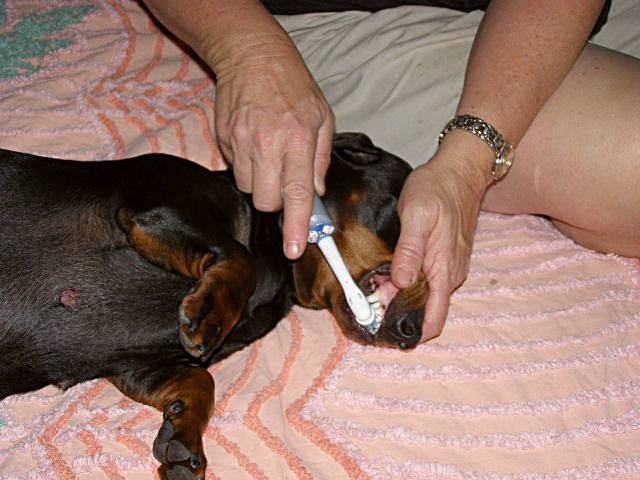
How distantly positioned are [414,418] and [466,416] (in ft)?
0.47

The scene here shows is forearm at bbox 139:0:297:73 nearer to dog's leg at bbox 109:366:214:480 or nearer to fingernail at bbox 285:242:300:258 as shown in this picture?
fingernail at bbox 285:242:300:258

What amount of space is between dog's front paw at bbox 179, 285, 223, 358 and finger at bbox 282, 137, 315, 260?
25 centimetres

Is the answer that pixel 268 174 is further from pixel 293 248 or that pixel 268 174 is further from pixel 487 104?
pixel 487 104

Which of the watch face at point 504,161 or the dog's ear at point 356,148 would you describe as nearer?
the watch face at point 504,161

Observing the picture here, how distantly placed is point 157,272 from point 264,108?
57 centimetres

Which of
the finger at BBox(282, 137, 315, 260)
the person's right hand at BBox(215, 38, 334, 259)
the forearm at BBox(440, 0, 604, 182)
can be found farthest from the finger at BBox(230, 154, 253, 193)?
the forearm at BBox(440, 0, 604, 182)

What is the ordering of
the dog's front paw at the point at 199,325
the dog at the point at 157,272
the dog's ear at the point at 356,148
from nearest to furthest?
the dog's front paw at the point at 199,325 → the dog at the point at 157,272 → the dog's ear at the point at 356,148


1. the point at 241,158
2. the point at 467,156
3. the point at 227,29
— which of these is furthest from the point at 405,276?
the point at 227,29

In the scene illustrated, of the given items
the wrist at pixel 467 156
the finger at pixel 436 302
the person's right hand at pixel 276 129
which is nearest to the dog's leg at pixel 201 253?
the person's right hand at pixel 276 129

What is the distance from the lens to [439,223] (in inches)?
79.7

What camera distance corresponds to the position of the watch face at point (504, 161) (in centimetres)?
217

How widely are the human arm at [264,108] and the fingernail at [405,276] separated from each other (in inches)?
10.4

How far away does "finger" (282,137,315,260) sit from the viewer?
6.15 ft

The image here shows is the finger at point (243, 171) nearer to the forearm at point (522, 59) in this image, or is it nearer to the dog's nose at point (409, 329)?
the dog's nose at point (409, 329)
